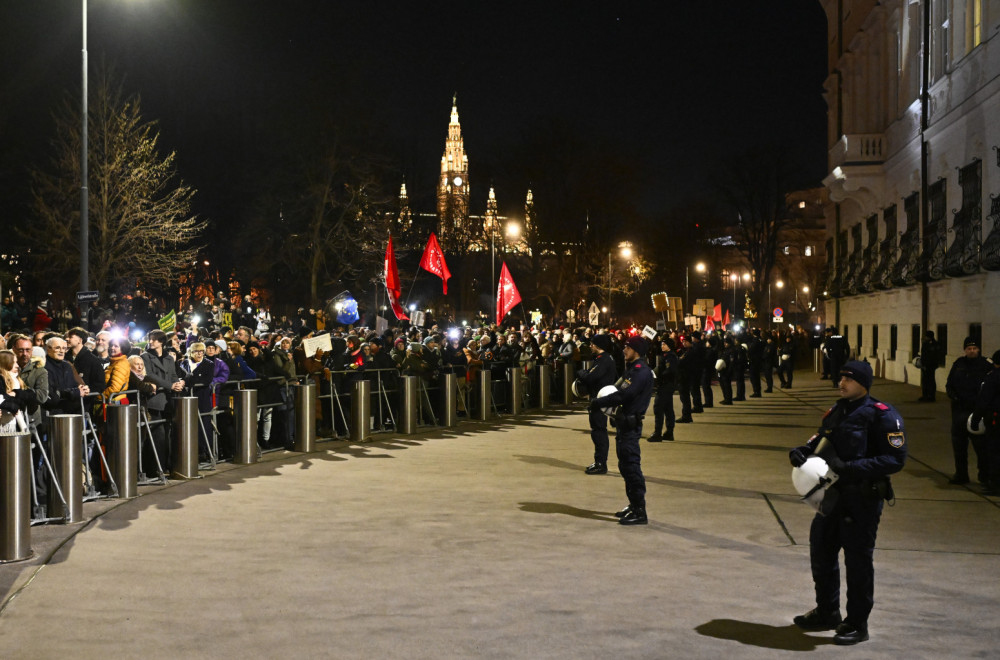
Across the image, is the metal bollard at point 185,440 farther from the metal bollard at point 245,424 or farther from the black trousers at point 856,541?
the black trousers at point 856,541

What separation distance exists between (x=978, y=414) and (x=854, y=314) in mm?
32565

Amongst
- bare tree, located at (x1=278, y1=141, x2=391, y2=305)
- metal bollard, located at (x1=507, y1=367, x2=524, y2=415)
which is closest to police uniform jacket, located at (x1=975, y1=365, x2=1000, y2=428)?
metal bollard, located at (x1=507, y1=367, x2=524, y2=415)

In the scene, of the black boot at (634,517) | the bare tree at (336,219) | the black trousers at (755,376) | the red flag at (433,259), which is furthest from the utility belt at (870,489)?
the bare tree at (336,219)

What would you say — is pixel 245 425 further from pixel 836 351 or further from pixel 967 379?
pixel 836 351

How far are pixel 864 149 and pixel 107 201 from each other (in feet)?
82.9

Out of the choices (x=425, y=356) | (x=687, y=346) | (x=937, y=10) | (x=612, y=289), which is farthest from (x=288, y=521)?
(x=612, y=289)

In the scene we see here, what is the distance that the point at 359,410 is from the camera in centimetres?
1745

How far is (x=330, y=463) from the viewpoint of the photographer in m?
14.8

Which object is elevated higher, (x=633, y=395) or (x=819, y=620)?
(x=633, y=395)

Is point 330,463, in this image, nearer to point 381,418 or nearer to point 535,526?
point 381,418

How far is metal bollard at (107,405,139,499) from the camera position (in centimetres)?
1166

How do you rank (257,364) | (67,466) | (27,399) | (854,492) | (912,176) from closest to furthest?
(854,492), (27,399), (67,466), (257,364), (912,176)

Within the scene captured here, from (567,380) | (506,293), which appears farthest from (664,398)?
(506,293)

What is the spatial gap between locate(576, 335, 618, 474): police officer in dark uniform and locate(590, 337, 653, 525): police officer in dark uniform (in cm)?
144
